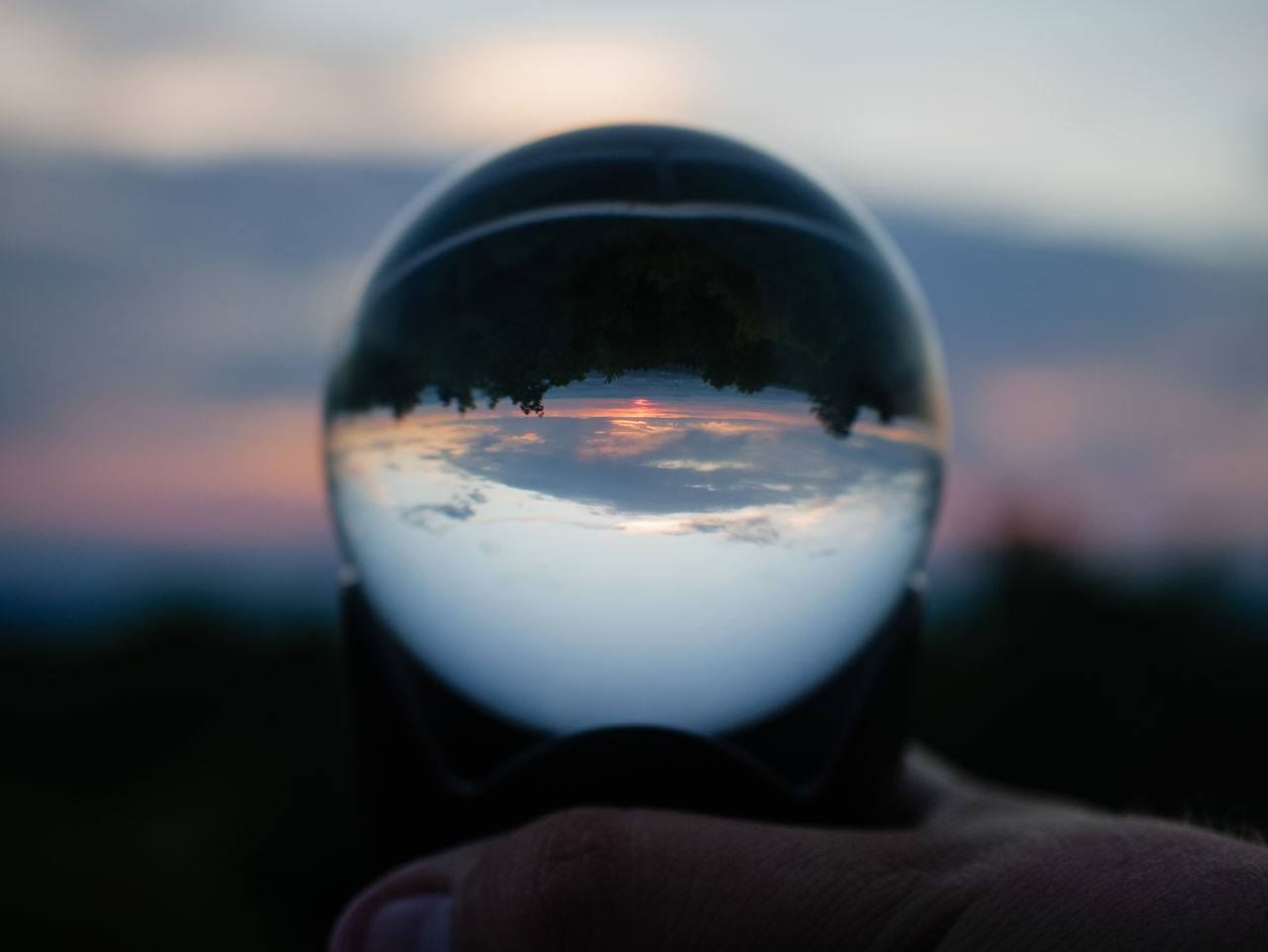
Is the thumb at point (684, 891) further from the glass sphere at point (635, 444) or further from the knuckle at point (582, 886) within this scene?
the glass sphere at point (635, 444)

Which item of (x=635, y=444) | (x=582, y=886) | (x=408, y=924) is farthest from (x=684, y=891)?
(x=635, y=444)

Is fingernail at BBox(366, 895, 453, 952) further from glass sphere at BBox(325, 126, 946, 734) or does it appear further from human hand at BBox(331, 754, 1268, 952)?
glass sphere at BBox(325, 126, 946, 734)

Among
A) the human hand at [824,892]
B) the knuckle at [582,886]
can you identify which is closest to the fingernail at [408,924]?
the human hand at [824,892]

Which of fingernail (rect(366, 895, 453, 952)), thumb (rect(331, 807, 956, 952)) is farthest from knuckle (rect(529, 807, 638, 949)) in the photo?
fingernail (rect(366, 895, 453, 952))

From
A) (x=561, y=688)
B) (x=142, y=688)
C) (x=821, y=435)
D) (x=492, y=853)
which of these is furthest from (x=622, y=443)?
(x=142, y=688)

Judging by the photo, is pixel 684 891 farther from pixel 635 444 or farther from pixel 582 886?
pixel 635 444

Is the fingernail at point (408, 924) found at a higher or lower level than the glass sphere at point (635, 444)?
lower
